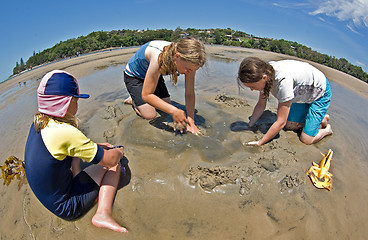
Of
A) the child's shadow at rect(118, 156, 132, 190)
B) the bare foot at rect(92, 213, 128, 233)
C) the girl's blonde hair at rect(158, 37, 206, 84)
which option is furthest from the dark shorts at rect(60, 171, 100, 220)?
the girl's blonde hair at rect(158, 37, 206, 84)

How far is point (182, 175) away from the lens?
2.16 m

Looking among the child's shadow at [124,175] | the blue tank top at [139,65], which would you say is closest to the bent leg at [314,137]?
the child's shadow at [124,175]

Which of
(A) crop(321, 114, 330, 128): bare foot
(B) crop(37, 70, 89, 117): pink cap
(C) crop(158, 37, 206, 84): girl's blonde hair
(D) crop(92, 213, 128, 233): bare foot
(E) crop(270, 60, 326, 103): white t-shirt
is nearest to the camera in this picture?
(B) crop(37, 70, 89, 117): pink cap

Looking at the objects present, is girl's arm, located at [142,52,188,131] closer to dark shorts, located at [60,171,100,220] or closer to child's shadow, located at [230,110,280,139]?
child's shadow, located at [230,110,280,139]

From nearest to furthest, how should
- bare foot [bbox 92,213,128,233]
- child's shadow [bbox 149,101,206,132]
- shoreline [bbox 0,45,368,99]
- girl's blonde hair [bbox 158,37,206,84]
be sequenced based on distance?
bare foot [bbox 92,213,128,233] < girl's blonde hair [bbox 158,37,206,84] < child's shadow [bbox 149,101,206,132] < shoreline [bbox 0,45,368,99]

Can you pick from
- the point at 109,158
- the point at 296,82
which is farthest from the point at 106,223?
the point at 296,82

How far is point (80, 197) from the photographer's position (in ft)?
5.81

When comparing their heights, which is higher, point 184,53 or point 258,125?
point 184,53

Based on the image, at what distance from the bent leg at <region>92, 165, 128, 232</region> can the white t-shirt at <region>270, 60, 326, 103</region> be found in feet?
7.16

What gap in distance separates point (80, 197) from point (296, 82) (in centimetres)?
292

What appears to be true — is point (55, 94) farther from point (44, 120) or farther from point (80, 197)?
point (80, 197)

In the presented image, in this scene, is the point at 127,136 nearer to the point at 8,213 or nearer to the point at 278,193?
the point at 8,213

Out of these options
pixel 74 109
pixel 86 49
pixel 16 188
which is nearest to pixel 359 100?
pixel 74 109

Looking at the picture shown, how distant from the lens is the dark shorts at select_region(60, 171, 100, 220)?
5.55 feet
